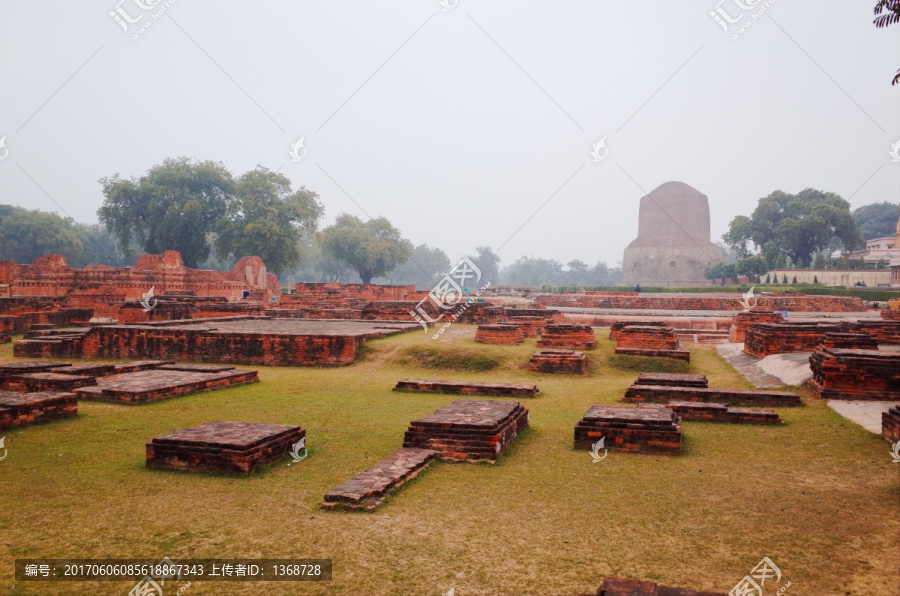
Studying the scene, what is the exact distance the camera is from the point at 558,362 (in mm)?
8281

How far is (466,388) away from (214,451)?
11.1 feet

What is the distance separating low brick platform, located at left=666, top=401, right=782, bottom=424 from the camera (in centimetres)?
518

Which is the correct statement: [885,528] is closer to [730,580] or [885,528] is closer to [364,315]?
[730,580]

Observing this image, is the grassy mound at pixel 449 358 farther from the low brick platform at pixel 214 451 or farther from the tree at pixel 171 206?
the tree at pixel 171 206

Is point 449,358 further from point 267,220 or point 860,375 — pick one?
point 267,220

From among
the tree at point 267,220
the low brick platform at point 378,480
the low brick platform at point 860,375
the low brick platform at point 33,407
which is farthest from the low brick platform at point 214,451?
the tree at point 267,220

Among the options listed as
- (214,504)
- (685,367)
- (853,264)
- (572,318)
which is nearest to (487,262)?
(853,264)

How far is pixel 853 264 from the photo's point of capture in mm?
37875

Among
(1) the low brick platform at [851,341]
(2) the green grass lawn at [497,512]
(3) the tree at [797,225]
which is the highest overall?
(3) the tree at [797,225]

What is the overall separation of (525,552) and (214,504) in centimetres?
171

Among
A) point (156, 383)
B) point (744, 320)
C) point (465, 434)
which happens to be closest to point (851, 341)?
point (744, 320)

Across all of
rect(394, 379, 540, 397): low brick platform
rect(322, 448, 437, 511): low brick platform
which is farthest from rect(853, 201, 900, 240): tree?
rect(322, 448, 437, 511): low brick platform

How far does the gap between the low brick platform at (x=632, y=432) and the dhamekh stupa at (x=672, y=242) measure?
51.5 m

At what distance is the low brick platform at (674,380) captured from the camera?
6.32 meters
